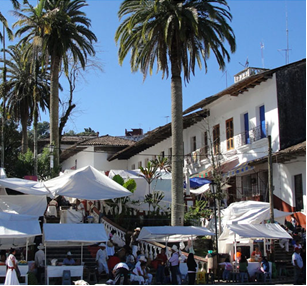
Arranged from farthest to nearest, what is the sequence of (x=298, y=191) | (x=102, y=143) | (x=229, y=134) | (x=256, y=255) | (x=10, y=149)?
(x=102, y=143), (x=10, y=149), (x=229, y=134), (x=298, y=191), (x=256, y=255)

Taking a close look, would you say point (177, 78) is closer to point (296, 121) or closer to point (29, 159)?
point (296, 121)

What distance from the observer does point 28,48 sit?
3244 centimetres

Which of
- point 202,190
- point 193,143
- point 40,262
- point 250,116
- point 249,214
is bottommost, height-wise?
point 40,262

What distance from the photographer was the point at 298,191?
26.1 metres

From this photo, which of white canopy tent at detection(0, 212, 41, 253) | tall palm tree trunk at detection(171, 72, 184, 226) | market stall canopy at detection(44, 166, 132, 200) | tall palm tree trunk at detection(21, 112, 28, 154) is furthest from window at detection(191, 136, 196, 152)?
white canopy tent at detection(0, 212, 41, 253)

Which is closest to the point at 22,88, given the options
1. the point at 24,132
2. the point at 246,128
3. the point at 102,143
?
the point at 24,132

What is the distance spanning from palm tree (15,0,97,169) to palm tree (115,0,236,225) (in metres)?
7.17

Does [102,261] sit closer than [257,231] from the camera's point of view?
Yes

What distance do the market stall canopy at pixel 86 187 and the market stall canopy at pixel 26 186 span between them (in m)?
0.57

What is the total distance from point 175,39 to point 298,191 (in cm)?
1007

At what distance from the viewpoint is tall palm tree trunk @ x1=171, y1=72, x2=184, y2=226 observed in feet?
77.3

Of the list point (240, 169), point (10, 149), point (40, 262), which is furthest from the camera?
point (10, 149)

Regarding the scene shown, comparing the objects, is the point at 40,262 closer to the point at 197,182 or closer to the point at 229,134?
the point at 197,182

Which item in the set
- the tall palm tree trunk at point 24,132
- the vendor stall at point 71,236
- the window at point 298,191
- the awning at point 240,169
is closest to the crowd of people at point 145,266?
the vendor stall at point 71,236
